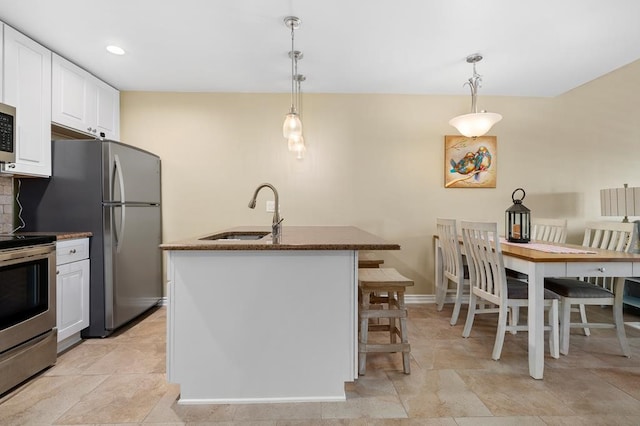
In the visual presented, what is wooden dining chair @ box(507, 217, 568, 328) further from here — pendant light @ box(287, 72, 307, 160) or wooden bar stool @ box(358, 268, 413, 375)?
pendant light @ box(287, 72, 307, 160)

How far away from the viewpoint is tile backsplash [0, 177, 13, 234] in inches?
101

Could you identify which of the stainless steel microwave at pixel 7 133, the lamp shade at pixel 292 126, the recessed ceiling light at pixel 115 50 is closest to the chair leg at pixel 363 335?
the lamp shade at pixel 292 126

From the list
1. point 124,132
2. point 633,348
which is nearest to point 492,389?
point 633,348

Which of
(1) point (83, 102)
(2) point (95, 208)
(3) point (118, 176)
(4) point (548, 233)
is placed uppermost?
(1) point (83, 102)

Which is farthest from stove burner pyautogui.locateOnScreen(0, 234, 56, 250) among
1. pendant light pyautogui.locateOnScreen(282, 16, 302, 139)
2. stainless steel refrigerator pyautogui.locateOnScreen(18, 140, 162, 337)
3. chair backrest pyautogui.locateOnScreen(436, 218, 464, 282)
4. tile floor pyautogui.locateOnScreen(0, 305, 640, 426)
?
chair backrest pyautogui.locateOnScreen(436, 218, 464, 282)

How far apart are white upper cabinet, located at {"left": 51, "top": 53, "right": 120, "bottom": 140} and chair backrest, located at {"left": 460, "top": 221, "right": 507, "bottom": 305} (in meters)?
3.37

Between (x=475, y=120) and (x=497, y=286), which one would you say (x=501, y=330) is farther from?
(x=475, y=120)

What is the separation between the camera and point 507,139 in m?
3.74

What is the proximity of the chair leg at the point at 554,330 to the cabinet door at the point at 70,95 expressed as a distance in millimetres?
3962

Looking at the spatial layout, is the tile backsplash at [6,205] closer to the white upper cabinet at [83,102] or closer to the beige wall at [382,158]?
the white upper cabinet at [83,102]

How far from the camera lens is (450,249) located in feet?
10.4

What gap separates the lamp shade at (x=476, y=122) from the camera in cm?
282

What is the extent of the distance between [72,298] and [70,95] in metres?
1.69

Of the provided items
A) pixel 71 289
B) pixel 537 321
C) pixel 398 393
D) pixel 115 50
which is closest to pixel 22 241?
pixel 71 289
